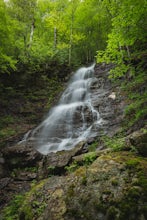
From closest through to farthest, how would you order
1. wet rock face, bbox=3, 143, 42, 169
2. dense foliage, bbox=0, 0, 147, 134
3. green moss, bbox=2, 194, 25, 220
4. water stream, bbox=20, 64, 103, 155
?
A: green moss, bbox=2, 194, 25, 220 → dense foliage, bbox=0, 0, 147, 134 → wet rock face, bbox=3, 143, 42, 169 → water stream, bbox=20, 64, 103, 155

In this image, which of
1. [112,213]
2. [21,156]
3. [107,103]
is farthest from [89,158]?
[107,103]

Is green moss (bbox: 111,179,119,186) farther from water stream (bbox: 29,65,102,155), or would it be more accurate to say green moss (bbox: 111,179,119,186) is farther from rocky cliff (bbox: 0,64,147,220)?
water stream (bbox: 29,65,102,155)

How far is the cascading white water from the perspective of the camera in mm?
10004

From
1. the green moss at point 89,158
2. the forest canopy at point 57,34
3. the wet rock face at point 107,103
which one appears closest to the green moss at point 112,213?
the green moss at point 89,158

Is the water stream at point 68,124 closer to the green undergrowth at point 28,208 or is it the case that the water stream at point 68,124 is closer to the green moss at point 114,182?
the green undergrowth at point 28,208

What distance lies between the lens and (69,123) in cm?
1166

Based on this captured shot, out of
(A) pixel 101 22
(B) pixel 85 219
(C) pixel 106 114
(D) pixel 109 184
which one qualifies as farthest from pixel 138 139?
(A) pixel 101 22

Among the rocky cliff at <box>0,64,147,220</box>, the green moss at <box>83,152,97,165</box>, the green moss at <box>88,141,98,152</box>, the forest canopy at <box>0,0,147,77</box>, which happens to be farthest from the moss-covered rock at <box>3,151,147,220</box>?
the forest canopy at <box>0,0,147,77</box>

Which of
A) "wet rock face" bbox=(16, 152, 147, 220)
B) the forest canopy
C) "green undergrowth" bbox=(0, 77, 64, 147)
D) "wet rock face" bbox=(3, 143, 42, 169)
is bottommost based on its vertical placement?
"wet rock face" bbox=(16, 152, 147, 220)

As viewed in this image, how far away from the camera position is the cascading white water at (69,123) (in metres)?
10.0

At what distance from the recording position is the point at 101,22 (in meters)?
21.9

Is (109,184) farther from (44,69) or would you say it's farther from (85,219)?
(44,69)

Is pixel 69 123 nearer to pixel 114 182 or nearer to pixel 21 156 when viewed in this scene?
pixel 21 156

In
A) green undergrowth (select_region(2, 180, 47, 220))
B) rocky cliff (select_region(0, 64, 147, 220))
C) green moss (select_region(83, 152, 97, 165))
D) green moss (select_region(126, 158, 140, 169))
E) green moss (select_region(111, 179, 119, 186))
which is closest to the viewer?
rocky cliff (select_region(0, 64, 147, 220))
